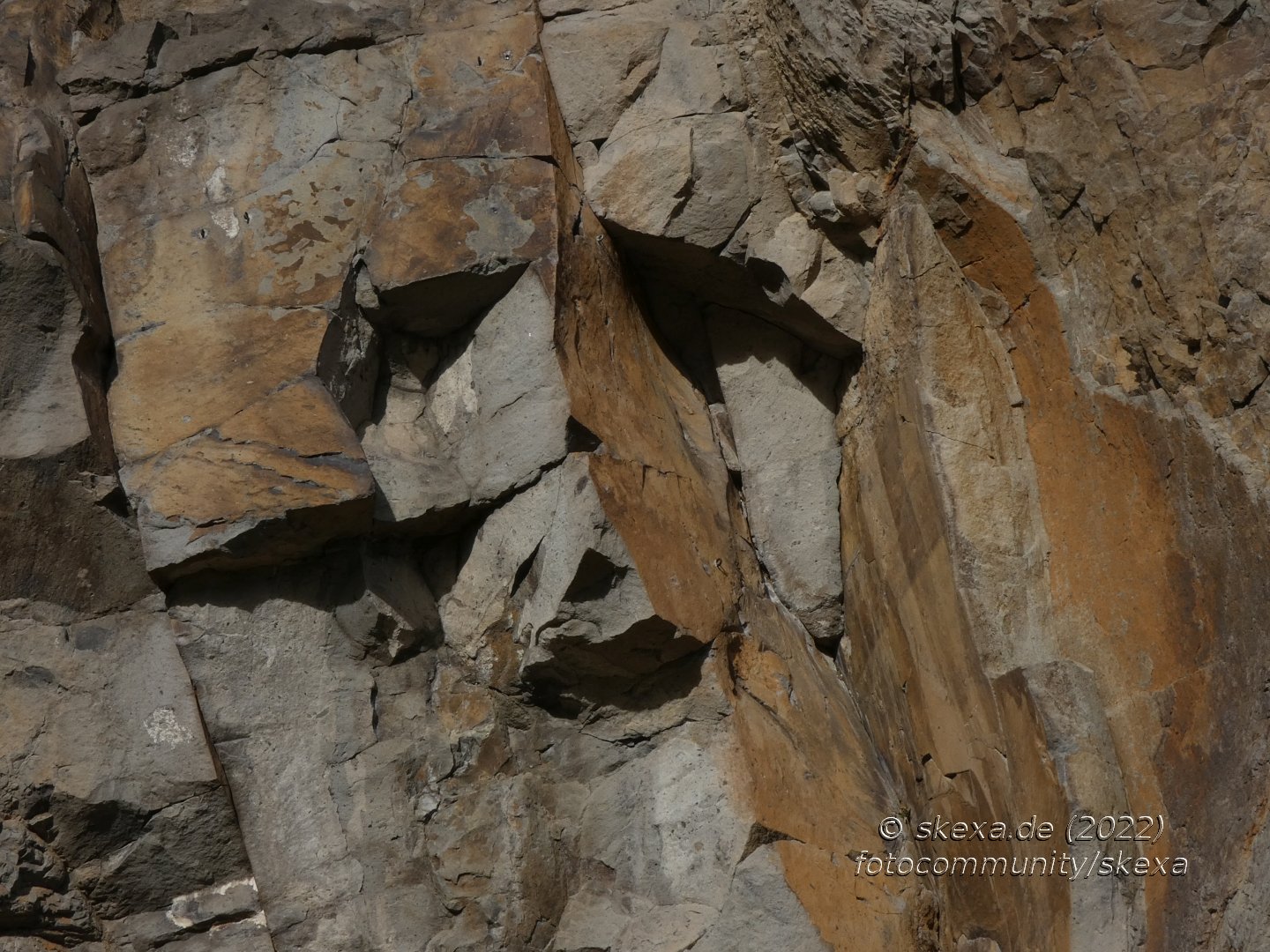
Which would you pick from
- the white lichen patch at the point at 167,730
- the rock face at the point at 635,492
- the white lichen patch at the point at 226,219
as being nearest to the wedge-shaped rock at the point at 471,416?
the rock face at the point at 635,492

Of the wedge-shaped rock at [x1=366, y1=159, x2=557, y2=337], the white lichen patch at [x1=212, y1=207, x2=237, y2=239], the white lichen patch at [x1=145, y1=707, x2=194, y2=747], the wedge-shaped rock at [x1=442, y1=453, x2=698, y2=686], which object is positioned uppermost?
the wedge-shaped rock at [x1=366, y1=159, x2=557, y2=337]

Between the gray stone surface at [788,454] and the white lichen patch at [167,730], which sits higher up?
the gray stone surface at [788,454]

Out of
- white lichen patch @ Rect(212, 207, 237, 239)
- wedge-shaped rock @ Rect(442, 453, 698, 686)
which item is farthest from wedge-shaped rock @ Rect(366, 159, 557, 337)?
wedge-shaped rock @ Rect(442, 453, 698, 686)

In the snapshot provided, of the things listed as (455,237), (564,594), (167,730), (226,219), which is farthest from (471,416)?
(167,730)

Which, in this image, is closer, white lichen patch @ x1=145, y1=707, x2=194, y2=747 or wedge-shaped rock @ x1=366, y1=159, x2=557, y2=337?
white lichen patch @ x1=145, y1=707, x2=194, y2=747

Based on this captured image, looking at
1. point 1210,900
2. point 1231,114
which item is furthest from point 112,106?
point 1210,900

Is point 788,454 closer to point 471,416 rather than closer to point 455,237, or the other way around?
point 471,416

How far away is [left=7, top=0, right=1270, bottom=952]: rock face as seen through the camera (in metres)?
3.60

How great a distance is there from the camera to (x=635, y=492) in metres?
4.00

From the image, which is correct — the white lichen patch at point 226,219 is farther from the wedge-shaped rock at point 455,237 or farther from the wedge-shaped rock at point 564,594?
the wedge-shaped rock at point 564,594

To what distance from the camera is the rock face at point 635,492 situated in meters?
3.60

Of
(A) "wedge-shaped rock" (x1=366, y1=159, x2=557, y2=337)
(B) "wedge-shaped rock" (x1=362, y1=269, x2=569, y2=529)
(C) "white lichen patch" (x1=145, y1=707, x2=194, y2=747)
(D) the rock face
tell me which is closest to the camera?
(D) the rock face

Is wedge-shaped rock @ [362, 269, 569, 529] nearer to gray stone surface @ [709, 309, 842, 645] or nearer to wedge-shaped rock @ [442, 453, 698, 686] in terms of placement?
wedge-shaped rock @ [442, 453, 698, 686]

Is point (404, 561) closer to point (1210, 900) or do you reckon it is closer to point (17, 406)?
point (17, 406)
